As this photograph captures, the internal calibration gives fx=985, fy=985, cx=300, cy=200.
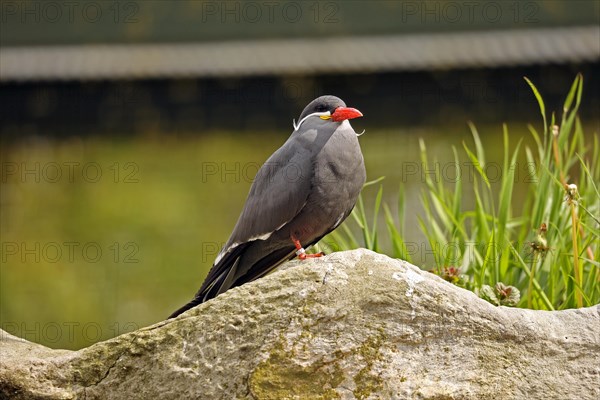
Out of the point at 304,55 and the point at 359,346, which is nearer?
the point at 359,346

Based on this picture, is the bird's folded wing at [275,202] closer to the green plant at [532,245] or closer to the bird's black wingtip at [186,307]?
the bird's black wingtip at [186,307]

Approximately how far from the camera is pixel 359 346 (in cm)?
325

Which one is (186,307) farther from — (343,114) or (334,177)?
(343,114)

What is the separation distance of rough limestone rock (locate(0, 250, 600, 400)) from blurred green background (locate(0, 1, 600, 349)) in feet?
12.4

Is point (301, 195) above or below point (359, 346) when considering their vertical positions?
above

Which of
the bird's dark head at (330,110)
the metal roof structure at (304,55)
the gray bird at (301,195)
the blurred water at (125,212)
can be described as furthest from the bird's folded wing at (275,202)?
the metal roof structure at (304,55)

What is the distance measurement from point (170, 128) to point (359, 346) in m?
4.37

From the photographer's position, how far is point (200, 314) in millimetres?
3371

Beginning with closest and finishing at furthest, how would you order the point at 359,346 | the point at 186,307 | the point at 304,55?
the point at 359,346
the point at 186,307
the point at 304,55

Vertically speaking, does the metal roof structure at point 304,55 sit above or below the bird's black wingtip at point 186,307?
above

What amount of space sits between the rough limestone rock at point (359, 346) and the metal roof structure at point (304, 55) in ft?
12.9

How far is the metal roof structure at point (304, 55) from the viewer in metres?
7.11

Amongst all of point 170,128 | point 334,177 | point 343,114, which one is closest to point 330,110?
point 343,114

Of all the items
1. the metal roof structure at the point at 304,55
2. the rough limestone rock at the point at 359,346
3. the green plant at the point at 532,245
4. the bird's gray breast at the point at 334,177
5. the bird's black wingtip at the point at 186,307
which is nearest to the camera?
the rough limestone rock at the point at 359,346
